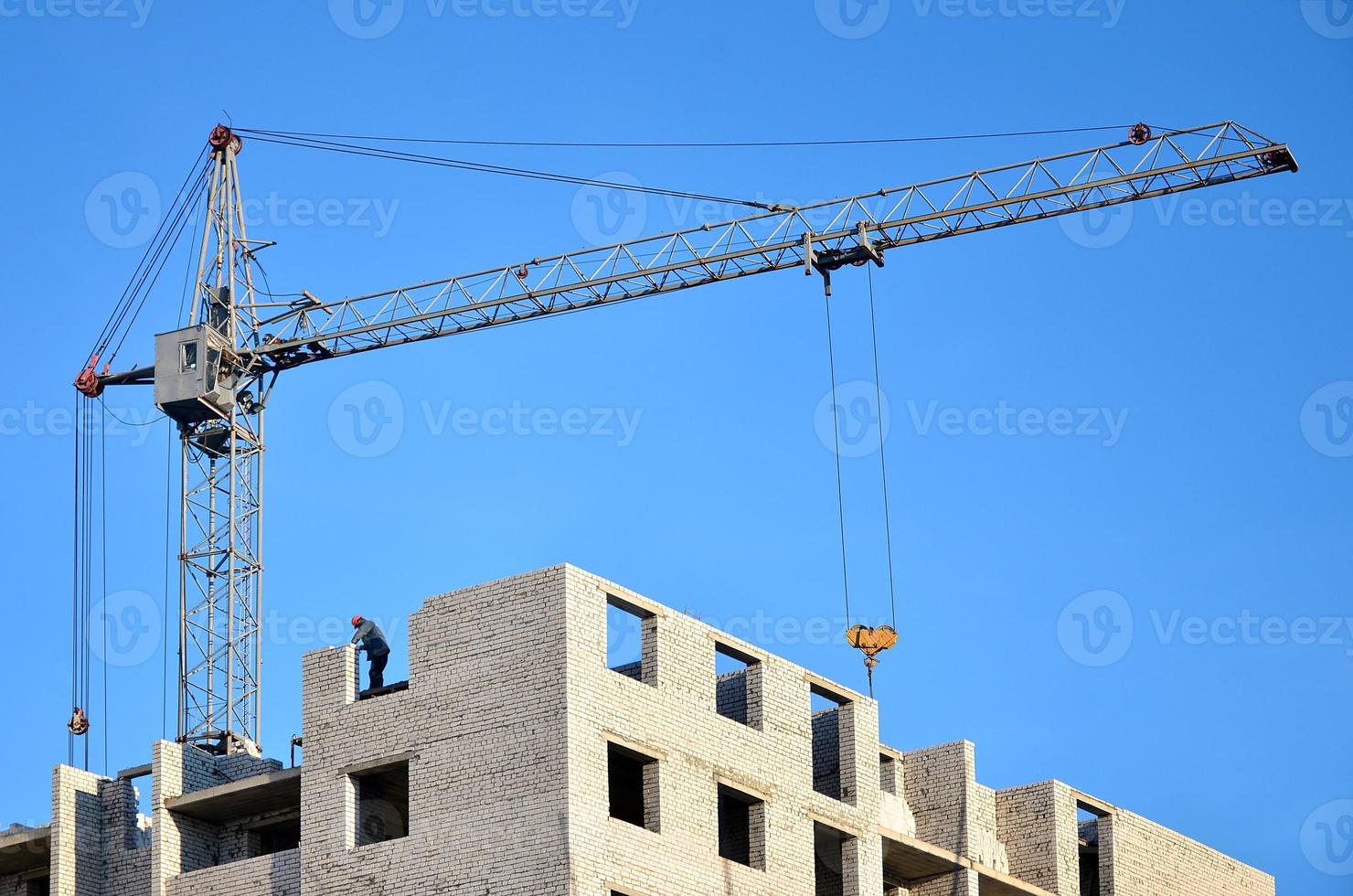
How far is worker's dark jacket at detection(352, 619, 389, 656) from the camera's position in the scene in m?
53.9

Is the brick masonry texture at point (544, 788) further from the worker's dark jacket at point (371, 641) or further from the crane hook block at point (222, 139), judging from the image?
the crane hook block at point (222, 139)

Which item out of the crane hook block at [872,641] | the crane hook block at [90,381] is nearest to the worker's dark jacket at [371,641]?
the crane hook block at [872,641]

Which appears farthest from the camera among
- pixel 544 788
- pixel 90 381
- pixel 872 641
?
pixel 90 381

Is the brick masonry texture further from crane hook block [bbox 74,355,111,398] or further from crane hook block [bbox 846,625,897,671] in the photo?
crane hook block [bbox 74,355,111,398]

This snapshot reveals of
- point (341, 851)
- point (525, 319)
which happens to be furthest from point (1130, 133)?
point (341, 851)

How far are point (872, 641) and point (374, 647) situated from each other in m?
17.1

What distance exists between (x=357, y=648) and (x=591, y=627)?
19.0 ft

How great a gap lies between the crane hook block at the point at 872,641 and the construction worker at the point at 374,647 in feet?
54.5

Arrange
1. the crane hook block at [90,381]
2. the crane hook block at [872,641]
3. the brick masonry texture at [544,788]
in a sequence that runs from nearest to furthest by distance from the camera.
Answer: the brick masonry texture at [544,788] < the crane hook block at [872,641] < the crane hook block at [90,381]

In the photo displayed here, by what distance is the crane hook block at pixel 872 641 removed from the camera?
220 feet

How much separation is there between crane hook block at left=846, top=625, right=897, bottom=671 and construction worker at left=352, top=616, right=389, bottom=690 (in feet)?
54.5

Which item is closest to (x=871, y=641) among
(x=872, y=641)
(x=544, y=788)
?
(x=872, y=641)

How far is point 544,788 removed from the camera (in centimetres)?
4903

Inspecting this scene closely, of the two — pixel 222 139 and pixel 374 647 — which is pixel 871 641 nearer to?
pixel 374 647
